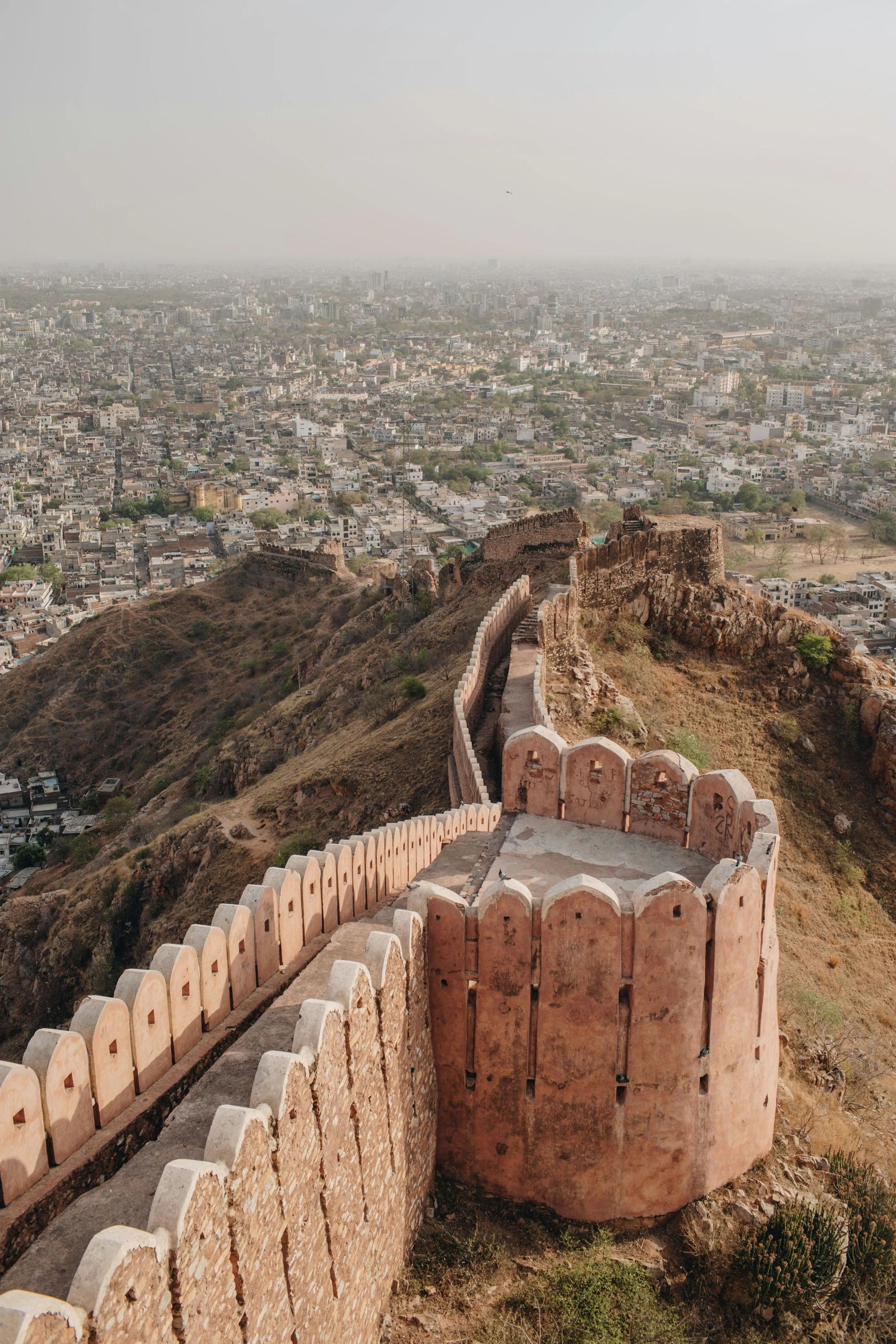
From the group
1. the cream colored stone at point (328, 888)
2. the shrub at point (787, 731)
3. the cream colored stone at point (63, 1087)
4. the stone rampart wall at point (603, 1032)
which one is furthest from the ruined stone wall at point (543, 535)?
the cream colored stone at point (63, 1087)

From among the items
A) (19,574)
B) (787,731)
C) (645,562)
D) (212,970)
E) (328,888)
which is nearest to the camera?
(212,970)

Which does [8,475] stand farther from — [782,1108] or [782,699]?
[782,1108]

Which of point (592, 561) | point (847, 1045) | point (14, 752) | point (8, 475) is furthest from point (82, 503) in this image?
point (847, 1045)

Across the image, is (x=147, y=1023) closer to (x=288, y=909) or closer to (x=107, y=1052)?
(x=107, y=1052)

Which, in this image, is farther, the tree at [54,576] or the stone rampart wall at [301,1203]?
the tree at [54,576]

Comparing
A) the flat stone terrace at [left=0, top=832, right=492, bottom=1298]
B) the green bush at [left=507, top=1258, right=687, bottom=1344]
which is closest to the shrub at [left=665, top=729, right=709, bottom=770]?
the flat stone terrace at [left=0, top=832, right=492, bottom=1298]

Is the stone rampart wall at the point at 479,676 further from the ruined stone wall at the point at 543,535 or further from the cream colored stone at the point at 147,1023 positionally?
the cream colored stone at the point at 147,1023

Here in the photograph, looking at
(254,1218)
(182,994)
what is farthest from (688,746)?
(254,1218)
